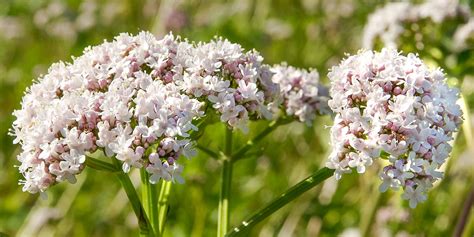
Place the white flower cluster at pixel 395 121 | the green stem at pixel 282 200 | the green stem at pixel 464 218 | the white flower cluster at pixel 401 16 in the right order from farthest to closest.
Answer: the white flower cluster at pixel 401 16 → the green stem at pixel 464 218 → the green stem at pixel 282 200 → the white flower cluster at pixel 395 121

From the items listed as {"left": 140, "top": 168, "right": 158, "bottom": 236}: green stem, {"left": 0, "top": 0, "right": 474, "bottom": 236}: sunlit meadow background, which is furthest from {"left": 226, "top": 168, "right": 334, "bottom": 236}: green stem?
{"left": 0, "top": 0, "right": 474, "bottom": 236}: sunlit meadow background

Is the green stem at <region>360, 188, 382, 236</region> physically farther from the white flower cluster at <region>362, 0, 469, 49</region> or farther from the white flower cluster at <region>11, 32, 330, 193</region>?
the white flower cluster at <region>11, 32, 330, 193</region>

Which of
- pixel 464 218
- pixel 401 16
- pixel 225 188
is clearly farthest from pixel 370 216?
pixel 225 188

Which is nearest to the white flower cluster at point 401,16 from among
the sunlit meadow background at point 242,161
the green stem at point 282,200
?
the sunlit meadow background at point 242,161

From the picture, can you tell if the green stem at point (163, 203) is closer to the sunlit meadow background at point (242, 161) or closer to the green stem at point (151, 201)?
the green stem at point (151, 201)

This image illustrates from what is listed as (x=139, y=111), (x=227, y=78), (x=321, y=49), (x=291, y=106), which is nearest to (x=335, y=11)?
(x=321, y=49)

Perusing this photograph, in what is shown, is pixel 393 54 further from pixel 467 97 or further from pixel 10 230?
pixel 10 230

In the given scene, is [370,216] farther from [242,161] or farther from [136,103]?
[136,103]
